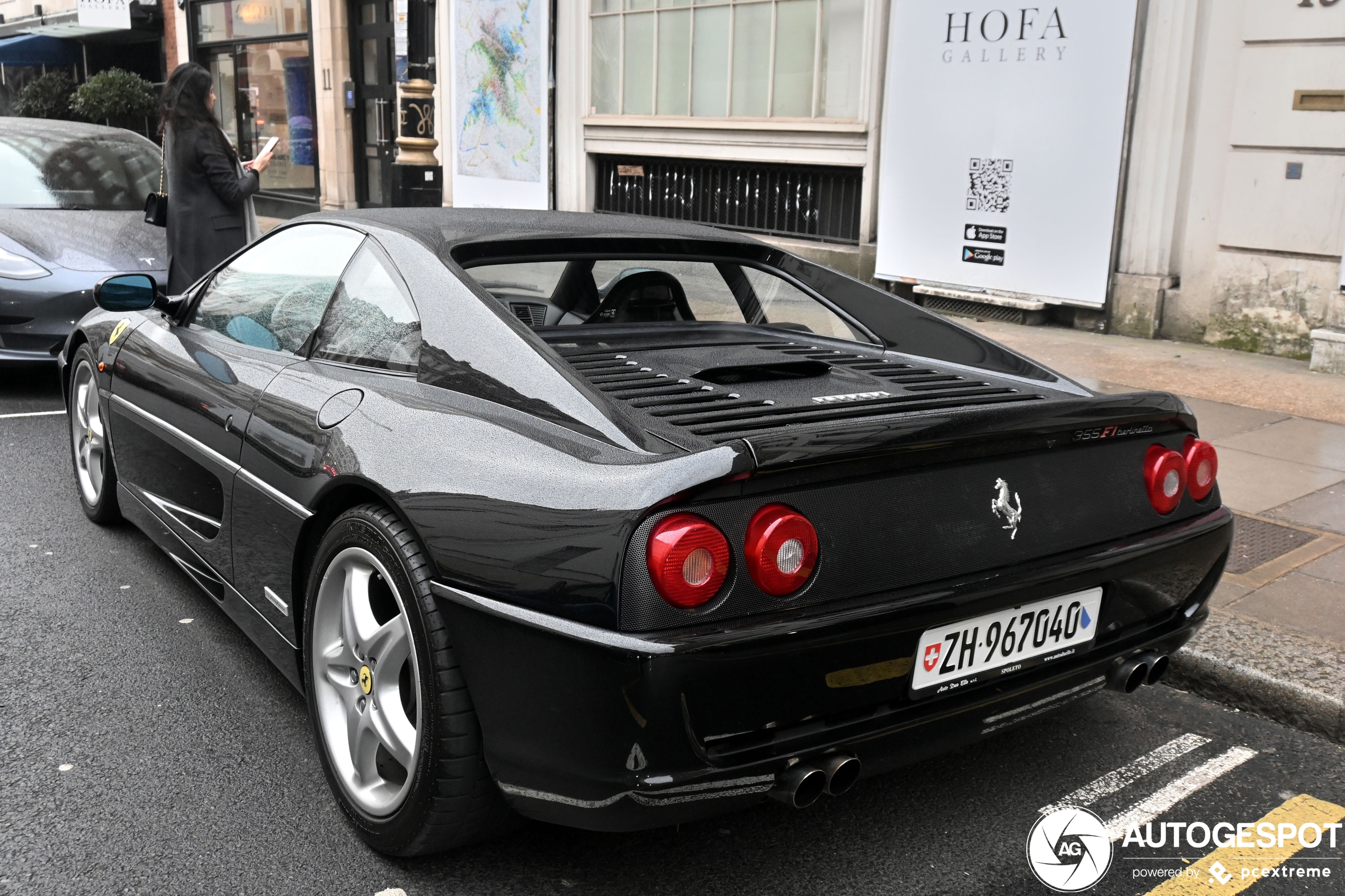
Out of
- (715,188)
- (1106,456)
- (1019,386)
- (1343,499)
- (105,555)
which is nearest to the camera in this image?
(1106,456)

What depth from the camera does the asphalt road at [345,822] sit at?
8.37 feet

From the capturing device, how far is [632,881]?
2545 mm

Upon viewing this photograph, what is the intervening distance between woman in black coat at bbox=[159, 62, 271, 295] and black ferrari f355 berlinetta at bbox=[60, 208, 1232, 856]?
3.58 m

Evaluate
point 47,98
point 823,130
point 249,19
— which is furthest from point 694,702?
point 47,98

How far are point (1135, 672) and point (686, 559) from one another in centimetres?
125

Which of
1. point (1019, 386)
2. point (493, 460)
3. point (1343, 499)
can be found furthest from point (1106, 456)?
point (1343, 499)

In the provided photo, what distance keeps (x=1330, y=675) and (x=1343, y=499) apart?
211cm

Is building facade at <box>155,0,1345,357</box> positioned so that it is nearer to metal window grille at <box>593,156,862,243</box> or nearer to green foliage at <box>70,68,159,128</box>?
metal window grille at <box>593,156,862,243</box>

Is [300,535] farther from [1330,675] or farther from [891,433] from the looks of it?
[1330,675]

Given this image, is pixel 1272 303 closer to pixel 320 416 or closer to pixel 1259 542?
pixel 1259 542

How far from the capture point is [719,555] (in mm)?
2152

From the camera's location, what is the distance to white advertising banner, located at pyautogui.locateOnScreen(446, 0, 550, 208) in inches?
580

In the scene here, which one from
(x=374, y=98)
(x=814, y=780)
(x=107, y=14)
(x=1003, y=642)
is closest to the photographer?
(x=814, y=780)

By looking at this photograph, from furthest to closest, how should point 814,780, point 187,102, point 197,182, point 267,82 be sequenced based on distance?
point 267,82 → point 197,182 → point 187,102 → point 814,780
